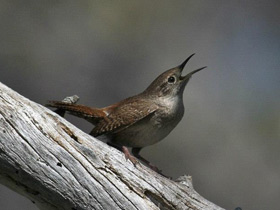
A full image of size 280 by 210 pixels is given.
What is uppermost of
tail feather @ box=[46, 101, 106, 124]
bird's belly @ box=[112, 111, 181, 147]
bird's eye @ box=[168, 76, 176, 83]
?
bird's eye @ box=[168, 76, 176, 83]

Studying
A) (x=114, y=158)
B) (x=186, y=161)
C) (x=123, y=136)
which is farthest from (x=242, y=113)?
(x=114, y=158)

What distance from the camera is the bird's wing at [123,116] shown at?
18.4ft

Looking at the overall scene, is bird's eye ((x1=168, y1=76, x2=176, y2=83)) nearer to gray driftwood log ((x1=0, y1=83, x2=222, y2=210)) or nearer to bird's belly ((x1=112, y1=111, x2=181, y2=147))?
bird's belly ((x1=112, y1=111, x2=181, y2=147))

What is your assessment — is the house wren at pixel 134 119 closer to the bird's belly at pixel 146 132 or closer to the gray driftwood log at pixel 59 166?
the bird's belly at pixel 146 132

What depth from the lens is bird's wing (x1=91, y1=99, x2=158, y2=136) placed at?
5613 millimetres

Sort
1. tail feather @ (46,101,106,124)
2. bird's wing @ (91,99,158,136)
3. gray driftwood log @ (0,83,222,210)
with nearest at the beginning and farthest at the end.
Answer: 1. gray driftwood log @ (0,83,222,210)
2. tail feather @ (46,101,106,124)
3. bird's wing @ (91,99,158,136)

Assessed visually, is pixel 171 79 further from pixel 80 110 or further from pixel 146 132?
pixel 80 110

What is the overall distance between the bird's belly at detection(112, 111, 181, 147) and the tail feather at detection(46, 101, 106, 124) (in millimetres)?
203

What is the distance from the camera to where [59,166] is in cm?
459

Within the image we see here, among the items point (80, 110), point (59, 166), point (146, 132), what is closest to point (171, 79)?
point (146, 132)

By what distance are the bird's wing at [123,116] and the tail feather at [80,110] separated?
58 millimetres

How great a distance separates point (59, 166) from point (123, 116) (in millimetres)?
1176

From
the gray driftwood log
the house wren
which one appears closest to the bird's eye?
the house wren

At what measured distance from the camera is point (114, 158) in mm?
4910
